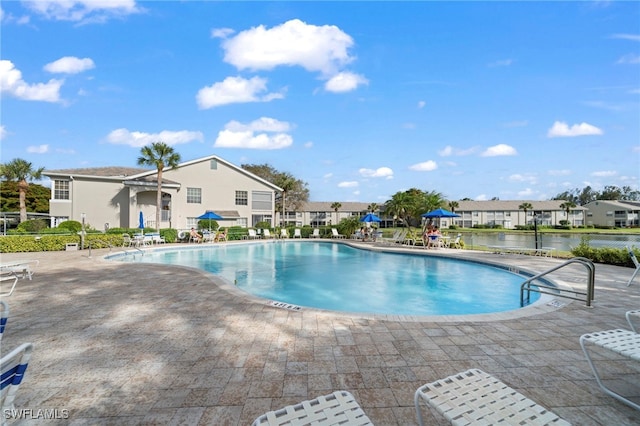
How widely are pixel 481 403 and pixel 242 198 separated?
30895 millimetres

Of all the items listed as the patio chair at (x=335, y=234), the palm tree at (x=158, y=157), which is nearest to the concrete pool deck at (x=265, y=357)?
the palm tree at (x=158, y=157)

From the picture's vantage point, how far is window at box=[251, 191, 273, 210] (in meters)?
32.0

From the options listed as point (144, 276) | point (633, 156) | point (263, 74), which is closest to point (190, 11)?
point (263, 74)

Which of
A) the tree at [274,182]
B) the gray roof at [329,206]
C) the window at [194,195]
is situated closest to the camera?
the window at [194,195]

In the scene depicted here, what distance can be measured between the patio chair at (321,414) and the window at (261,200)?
3082 cm

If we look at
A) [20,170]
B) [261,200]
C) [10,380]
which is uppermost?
[20,170]

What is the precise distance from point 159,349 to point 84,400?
106 centimetres

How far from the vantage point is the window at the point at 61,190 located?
23.9 m

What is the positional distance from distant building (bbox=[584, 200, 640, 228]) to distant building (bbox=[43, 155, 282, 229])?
68.4 m

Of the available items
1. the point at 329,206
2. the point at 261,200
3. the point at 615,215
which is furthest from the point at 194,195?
the point at 615,215

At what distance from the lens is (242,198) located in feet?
103

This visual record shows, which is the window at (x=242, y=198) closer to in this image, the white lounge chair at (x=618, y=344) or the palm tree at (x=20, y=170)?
the palm tree at (x=20, y=170)

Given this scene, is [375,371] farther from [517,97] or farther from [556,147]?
[556,147]

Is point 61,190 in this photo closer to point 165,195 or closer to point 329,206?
point 165,195
